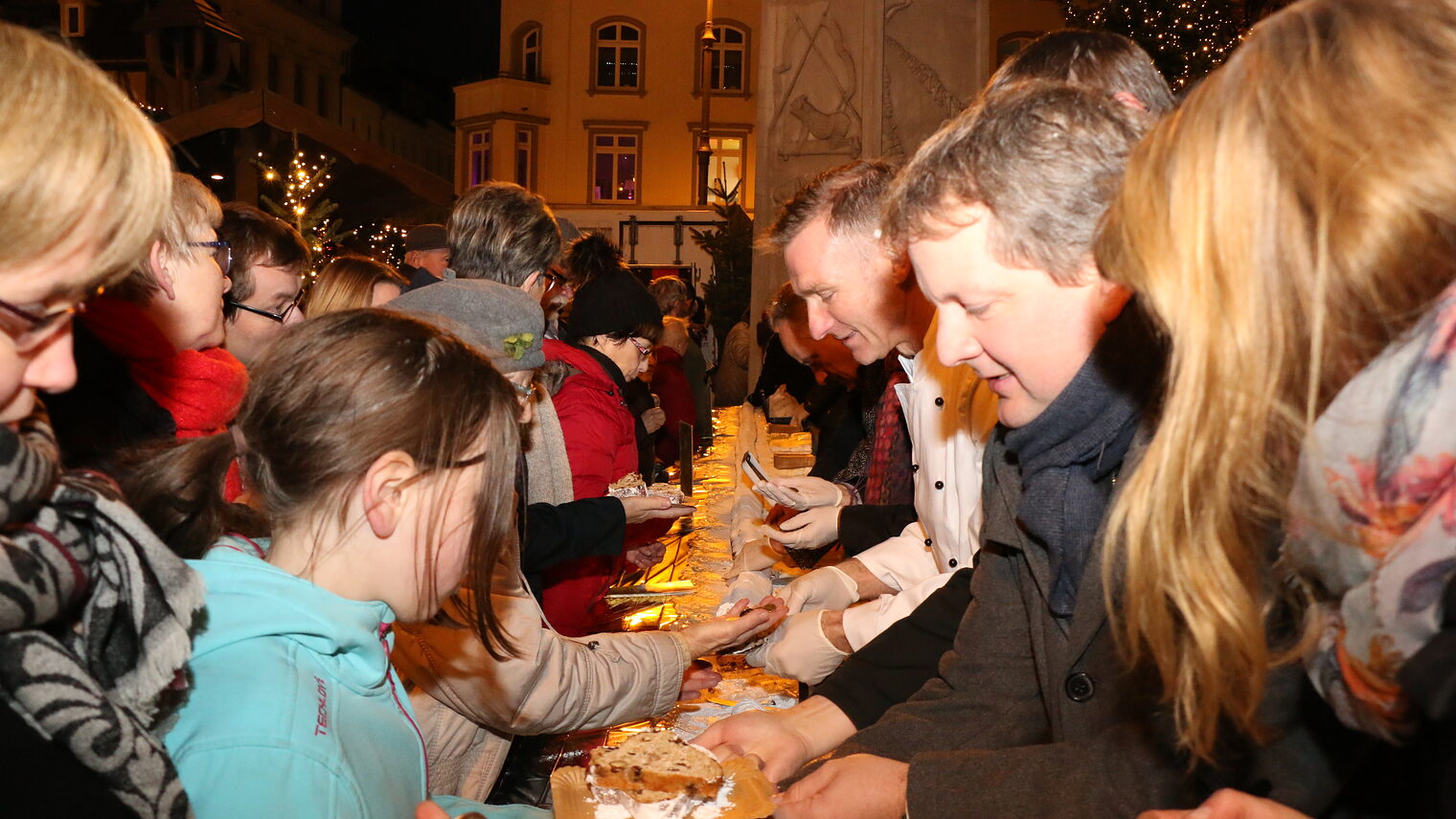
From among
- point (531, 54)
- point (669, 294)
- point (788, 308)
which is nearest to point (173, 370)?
point (788, 308)

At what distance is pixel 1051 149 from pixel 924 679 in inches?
42.7

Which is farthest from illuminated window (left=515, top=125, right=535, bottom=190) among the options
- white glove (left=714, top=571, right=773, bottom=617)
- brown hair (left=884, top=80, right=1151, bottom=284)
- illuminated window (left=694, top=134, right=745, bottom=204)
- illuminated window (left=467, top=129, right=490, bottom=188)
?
brown hair (left=884, top=80, right=1151, bottom=284)

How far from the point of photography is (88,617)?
0.98m

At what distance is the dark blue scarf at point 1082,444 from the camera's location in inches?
58.5

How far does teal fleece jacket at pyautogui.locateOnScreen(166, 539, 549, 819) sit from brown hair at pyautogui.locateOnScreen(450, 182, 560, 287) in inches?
75.6

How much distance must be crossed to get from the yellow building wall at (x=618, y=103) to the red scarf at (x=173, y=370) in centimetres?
2398

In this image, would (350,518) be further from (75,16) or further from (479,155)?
(75,16)

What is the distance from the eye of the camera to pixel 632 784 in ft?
5.05

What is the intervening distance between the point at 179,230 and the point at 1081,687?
195cm

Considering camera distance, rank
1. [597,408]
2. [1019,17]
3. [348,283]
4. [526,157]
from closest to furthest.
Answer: [597,408] < [348,283] < [1019,17] < [526,157]

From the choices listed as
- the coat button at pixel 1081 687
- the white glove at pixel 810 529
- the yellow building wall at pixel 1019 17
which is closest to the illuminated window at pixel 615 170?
the yellow building wall at pixel 1019 17

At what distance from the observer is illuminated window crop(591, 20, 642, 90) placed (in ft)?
86.8

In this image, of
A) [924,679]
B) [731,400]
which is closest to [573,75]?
[731,400]

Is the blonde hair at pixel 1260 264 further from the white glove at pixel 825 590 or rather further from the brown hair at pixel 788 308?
the brown hair at pixel 788 308
